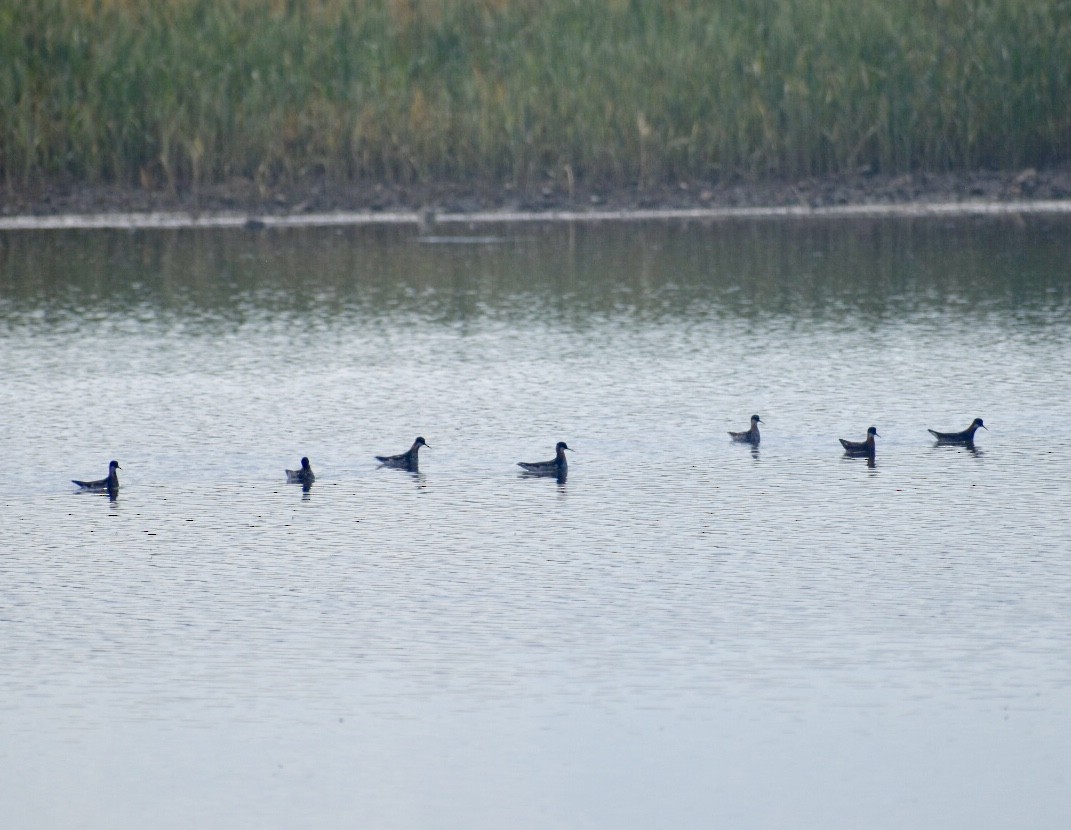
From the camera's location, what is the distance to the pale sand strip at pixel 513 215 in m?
43.6

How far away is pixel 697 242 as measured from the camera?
138 feet

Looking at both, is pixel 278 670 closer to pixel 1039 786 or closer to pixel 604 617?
pixel 604 617

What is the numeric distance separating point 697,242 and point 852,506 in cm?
2111

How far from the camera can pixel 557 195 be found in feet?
145

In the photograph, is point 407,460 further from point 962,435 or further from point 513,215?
point 513,215

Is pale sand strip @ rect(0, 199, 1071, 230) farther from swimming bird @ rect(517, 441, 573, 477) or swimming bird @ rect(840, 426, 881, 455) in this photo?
swimming bird @ rect(517, 441, 573, 477)

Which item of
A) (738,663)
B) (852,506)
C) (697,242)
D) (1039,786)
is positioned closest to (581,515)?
(852,506)

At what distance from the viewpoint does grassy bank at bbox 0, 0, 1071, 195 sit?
43.1 metres

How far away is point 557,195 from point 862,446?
21101 millimetres

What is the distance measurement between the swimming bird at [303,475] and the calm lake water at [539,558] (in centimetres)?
20

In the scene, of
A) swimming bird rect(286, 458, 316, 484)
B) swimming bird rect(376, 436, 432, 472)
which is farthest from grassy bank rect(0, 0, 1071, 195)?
swimming bird rect(286, 458, 316, 484)

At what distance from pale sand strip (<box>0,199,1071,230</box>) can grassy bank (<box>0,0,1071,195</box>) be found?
780 millimetres

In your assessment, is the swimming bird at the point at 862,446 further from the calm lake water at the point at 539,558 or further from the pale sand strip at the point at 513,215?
the pale sand strip at the point at 513,215

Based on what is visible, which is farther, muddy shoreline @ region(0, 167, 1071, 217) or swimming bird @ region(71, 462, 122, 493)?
muddy shoreline @ region(0, 167, 1071, 217)
